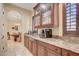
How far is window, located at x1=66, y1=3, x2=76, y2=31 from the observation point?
228 centimetres

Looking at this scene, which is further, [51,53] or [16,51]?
[16,51]

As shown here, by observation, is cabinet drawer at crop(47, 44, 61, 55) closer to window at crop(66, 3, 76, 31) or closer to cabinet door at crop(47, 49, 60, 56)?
cabinet door at crop(47, 49, 60, 56)

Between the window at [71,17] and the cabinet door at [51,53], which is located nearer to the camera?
the cabinet door at [51,53]

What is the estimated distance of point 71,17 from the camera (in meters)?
2.37

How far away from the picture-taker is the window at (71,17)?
2281 millimetres

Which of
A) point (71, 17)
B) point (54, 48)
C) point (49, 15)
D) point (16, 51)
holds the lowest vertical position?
point (16, 51)

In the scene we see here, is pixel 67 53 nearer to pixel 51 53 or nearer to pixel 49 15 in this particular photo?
pixel 51 53

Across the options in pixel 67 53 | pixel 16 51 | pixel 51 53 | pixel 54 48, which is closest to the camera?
pixel 67 53

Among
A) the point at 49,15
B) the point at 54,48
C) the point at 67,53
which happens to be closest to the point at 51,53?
the point at 54,48

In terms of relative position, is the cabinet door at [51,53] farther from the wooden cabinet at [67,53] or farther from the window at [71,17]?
the window at [71,17]

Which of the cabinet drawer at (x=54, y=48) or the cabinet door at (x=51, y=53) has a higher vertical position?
the cabinet drawer at (x=54, y=48)

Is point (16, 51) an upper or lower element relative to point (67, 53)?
lower

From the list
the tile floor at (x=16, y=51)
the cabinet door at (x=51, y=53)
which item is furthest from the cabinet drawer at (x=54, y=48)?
the tile floor at (x=16, y=51)

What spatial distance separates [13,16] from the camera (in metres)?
2.70
